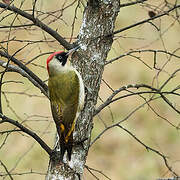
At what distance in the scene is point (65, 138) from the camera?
3.63 m

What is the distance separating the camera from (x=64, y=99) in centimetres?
432

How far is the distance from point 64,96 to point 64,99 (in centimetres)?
4

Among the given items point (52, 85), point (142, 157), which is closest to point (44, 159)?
point (142, 157)

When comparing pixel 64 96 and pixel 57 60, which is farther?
pixel 57 60

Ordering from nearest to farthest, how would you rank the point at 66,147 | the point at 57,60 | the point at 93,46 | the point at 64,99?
the point at 66,147 < the point at 93,46 < the point at 64,99 < the point at 57,60

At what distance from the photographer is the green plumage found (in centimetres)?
396

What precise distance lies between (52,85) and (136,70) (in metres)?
9.10

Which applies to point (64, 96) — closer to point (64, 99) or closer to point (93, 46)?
point (64, 99)

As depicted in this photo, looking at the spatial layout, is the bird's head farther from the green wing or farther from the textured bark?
the textured bark

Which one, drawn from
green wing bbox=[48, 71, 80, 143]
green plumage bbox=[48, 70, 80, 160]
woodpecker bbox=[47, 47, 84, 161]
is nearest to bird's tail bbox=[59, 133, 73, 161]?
woodpecker bbox=[47, 47, 84, 161]

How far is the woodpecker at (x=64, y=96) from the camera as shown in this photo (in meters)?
3.79

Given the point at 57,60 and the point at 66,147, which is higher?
the point at 57,60

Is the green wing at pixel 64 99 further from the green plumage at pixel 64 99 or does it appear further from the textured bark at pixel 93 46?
the textured bark at pixel 93 46

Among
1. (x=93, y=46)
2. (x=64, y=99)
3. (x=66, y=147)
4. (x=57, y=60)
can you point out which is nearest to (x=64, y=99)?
(x=64, y=99)
